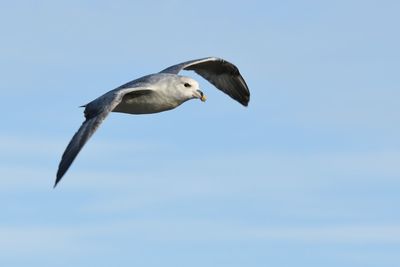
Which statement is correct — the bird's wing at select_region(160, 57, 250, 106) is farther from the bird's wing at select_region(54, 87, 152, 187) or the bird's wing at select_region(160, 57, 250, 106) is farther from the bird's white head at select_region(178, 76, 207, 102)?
the bird's wing at select_region(54, 87, 152, 187)

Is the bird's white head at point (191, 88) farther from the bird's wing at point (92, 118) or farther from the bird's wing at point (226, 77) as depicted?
the bird's wing at point (226, 77)

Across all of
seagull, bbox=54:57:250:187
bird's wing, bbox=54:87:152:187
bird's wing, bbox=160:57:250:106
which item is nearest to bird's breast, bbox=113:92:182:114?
seagull, bbox=54:57:250:187

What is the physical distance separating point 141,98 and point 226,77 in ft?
20.7

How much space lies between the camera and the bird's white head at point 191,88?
87.3 feet

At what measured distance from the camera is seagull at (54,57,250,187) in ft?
75.6

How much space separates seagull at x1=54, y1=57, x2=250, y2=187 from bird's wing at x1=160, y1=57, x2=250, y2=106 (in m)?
0.21

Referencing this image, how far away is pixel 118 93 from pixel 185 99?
269 cm

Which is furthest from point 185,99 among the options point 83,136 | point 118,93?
point 83,136

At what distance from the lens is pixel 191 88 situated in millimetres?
26828

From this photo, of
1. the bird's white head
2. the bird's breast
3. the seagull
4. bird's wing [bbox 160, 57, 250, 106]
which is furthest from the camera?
bird's wing [bbox 160, 57, 250, 106]

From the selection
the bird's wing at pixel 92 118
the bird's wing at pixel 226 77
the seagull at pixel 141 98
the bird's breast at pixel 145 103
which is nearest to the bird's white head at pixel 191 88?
the seagull at pixel 141 98

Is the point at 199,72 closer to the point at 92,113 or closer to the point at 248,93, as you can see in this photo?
the point at 248,93

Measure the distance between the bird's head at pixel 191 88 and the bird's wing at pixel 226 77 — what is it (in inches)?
160

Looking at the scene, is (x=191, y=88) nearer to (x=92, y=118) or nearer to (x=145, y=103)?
(x=145, y=103)
